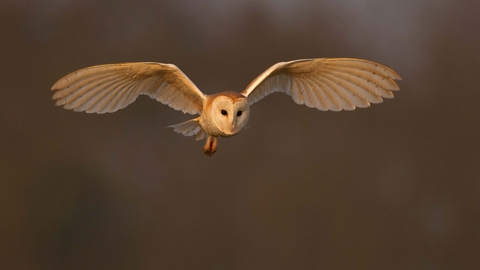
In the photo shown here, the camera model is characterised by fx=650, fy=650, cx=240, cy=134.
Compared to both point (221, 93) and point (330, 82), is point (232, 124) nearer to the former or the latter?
point (221, 93)

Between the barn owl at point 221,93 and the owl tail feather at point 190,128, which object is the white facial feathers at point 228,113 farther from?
the owl tail feather at point 190,128

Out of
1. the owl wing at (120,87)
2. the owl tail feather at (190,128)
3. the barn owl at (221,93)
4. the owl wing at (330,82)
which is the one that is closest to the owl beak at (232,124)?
the barn owl at (221,93)

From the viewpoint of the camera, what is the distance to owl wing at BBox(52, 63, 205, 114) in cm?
358

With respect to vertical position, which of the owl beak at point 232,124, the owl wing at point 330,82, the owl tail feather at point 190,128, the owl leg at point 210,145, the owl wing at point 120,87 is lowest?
the owl leg at point 210,145

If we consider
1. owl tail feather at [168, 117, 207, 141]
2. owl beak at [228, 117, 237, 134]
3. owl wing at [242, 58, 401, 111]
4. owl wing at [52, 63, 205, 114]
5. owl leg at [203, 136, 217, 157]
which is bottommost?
owl leg at [203, 136, 217, 157]

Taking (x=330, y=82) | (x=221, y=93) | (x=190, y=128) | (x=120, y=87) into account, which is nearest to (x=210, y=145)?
(x=190, y=128)

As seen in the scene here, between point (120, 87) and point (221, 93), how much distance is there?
674 mm

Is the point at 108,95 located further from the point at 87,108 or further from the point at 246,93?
the point at 246,93

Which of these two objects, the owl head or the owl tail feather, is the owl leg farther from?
the owl head

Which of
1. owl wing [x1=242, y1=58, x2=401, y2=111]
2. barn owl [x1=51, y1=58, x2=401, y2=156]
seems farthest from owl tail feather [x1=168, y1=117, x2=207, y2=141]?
owl wing [x1=242, y1=58, x2=401, y2=111]

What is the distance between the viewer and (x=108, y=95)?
373 cm

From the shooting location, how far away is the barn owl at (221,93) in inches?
136

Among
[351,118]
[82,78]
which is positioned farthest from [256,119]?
[82,78]

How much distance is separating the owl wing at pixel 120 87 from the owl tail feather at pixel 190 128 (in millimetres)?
138
